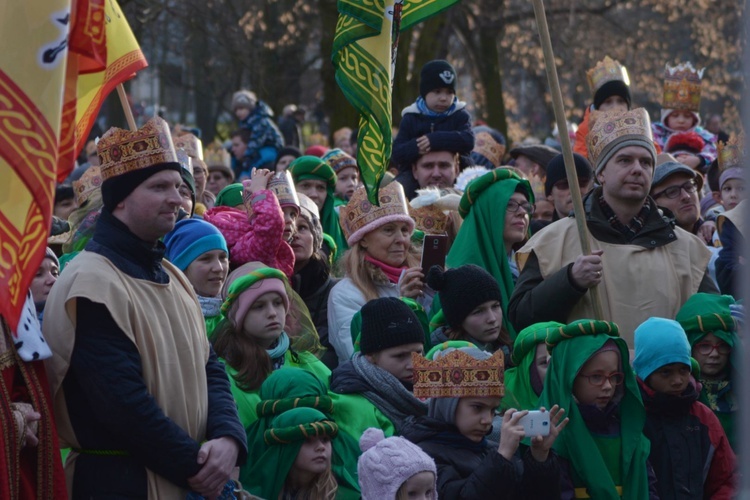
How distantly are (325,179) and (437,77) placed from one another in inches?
50.4

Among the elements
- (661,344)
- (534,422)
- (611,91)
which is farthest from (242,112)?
(534,422)

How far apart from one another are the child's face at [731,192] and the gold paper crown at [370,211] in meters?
2.54

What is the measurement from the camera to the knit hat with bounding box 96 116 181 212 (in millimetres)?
5691

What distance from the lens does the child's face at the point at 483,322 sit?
7.28 m

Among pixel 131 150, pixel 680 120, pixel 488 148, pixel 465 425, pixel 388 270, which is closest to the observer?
pixel 131 150

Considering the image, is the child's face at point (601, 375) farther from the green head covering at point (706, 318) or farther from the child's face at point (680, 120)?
the child's face at point (680, 120)

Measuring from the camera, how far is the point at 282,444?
6.21 meters

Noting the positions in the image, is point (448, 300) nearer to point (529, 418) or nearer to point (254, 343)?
point (254, 343)

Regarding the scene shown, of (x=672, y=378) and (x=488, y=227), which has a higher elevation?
(x=488, y=227)

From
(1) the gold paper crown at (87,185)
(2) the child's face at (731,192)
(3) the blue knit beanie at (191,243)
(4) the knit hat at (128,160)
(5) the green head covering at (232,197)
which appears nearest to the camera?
(4) the knit hat at (128,160)

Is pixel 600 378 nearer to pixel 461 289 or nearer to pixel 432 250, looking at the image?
pixel 461 289

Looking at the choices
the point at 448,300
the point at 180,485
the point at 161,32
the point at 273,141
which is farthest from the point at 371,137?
the point at 161,32

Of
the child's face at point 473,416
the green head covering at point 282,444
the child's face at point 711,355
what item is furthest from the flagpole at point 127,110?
the child's face at point 711,355

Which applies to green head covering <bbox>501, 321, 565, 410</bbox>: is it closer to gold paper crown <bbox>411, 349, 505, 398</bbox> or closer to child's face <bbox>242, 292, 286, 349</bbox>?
gold paper crown <bbox>411, 349, 505, 398</bbox>
